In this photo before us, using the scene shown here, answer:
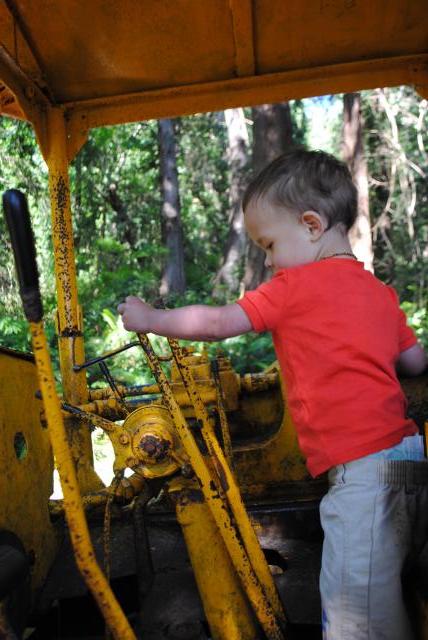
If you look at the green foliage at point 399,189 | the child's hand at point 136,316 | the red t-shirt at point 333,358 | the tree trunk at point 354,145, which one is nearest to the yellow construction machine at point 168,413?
the child's hand at point 136,316

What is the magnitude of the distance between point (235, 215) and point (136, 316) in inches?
533

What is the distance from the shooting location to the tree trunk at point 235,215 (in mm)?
14141

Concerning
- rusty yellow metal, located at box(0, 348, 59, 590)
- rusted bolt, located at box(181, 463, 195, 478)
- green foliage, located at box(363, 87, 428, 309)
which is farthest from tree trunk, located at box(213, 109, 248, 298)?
rusted bolt, located at box(181, 463, 195, 478)

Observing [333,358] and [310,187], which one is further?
[310,187]

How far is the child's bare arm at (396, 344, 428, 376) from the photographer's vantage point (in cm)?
183

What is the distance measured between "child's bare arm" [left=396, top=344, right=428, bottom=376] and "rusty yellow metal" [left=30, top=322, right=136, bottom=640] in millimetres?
1110

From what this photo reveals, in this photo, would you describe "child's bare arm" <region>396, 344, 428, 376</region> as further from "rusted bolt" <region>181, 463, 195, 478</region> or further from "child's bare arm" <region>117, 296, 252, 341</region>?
"rusted bolt" <region>181, 463, 195, 478</region>

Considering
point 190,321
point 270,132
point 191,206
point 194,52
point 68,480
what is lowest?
point 68,480

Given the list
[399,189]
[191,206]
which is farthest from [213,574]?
[191,206]

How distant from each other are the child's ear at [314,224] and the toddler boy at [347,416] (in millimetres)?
12

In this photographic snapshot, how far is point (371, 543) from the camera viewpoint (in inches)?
56.3

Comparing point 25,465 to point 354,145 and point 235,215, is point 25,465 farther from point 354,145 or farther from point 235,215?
point 235,215

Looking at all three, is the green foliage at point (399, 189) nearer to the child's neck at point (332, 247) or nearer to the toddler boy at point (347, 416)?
the child's neck at point (332, 247)

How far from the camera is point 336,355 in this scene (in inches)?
58.8
